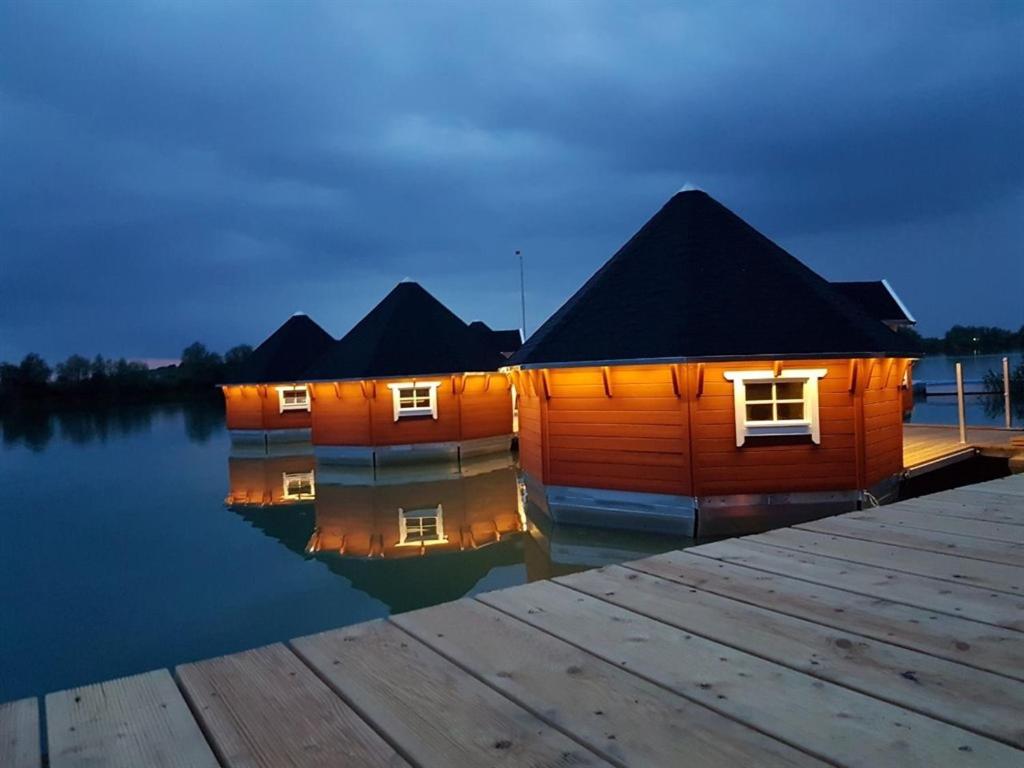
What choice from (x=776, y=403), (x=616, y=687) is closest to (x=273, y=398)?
(x=776, y=403)

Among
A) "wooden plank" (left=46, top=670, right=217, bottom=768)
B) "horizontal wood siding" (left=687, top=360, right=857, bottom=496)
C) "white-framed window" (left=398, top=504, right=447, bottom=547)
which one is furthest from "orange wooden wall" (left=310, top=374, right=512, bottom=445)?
"wooden plank" (left=46, top=670, right=217, bottom=768)

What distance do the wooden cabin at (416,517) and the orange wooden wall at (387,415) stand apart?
10.8 feet

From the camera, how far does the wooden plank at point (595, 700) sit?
1.26m

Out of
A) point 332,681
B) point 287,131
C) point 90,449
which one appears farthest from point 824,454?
point 287,131

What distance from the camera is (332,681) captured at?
1.64 m

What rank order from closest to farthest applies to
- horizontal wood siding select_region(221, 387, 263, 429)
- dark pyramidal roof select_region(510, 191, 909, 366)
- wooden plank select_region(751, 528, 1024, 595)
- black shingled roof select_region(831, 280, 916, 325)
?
wooden plank select_region(751, 528, 1024, 595), dark pyramidal roof select_region(510, 191, 909, 366), horizontal wood siding select_region(221, 387, 263, 429), black shingled roof select_region(831, 280, 916, 325)

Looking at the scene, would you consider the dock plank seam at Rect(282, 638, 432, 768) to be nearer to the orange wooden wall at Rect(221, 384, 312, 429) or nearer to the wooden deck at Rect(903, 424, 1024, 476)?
the wooden deck at Rect(903, 424, 1024, 476)

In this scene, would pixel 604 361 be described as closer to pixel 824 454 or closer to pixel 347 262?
pixel 824 454

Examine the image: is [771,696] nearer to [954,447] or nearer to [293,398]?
[954,447]

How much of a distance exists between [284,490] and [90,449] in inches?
571

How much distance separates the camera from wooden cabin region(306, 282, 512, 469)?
17.7 m

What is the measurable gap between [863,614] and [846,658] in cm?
38

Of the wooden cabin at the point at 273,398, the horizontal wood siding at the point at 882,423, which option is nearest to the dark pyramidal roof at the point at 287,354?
the wooden cabin at the point at 273,398

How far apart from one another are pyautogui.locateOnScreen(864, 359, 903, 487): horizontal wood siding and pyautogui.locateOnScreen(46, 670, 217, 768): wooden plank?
9.54 m
